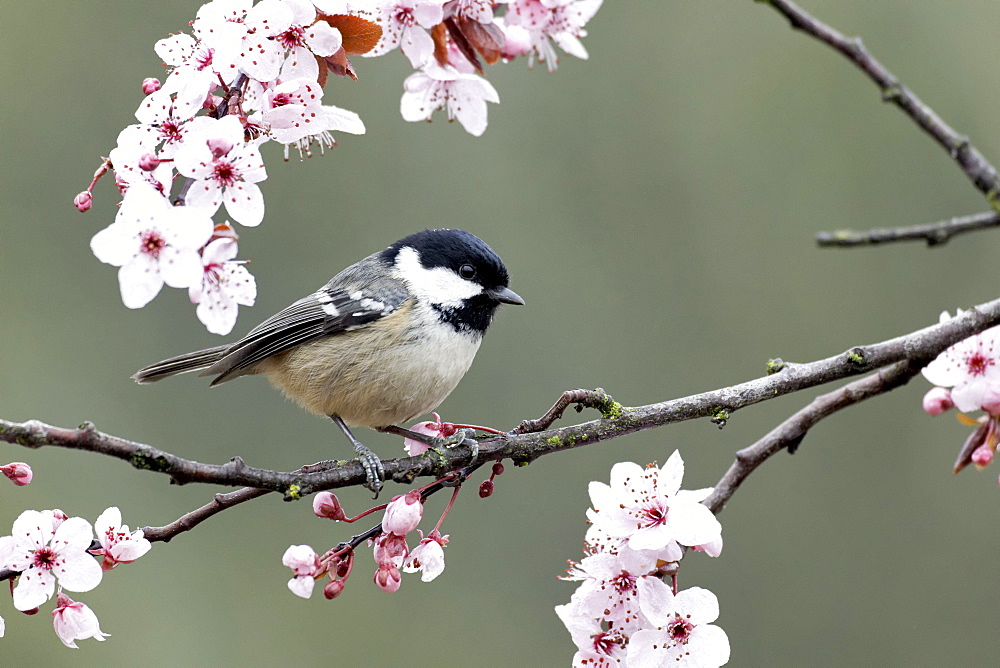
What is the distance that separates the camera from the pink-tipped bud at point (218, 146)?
172 cm

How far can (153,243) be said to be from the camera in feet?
5.28

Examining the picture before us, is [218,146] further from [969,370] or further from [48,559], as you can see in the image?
[969,370]

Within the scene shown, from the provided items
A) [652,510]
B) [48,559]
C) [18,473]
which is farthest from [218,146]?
[652,510]

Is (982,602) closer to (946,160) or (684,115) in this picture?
(946,160)

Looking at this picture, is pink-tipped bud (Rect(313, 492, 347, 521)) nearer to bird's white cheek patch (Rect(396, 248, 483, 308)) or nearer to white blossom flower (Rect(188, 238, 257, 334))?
white blossom flower (Rect(188, 238, 257, 334))

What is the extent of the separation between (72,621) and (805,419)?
5.05 ft

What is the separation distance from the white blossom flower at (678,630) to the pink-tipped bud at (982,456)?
0.59 meters

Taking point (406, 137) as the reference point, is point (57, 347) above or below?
below

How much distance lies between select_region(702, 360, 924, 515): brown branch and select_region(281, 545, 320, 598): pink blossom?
822mm

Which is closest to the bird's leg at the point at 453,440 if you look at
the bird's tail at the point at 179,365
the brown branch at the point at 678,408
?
the brown branch at the point at 678,408

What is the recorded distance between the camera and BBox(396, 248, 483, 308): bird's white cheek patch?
2.94m

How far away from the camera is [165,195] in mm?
1715

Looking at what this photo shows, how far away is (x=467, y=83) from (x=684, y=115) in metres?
4.89

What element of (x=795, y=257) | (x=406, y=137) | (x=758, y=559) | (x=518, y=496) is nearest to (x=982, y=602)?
(x=758, y=559)
